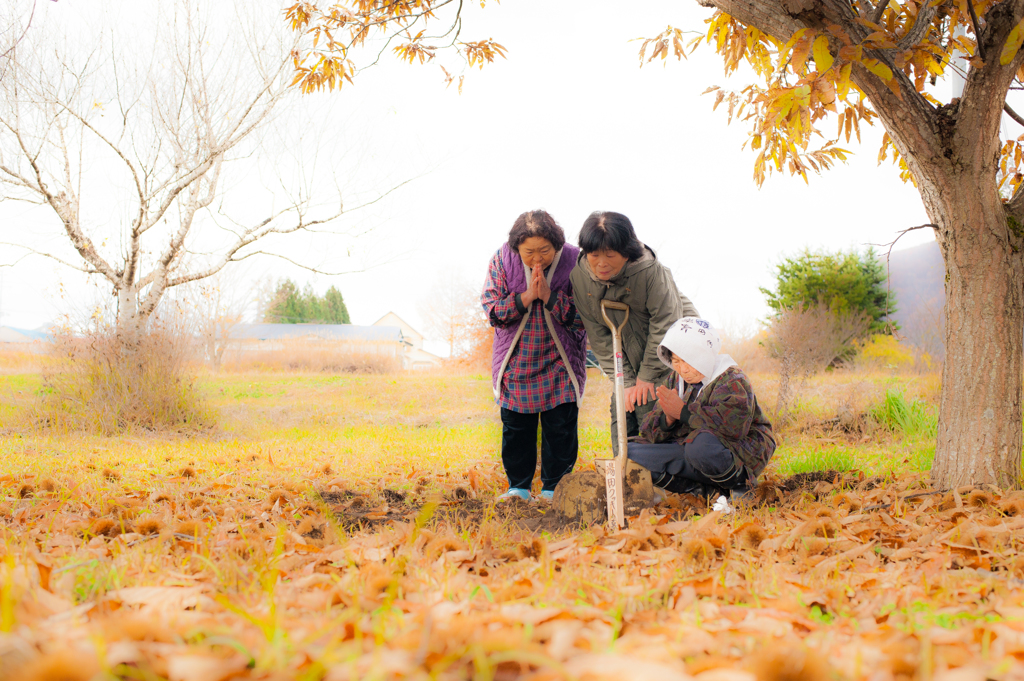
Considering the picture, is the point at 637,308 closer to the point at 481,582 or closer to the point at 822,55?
the point at 822,55

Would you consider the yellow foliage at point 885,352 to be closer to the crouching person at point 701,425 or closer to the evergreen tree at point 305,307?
the crouching person at point 701,425

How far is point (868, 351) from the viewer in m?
13.3

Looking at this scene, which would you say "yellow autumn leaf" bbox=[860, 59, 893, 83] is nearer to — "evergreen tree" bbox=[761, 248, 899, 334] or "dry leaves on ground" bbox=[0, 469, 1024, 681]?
"dry leaves on ground" bbox=[0, 469, 1024, 681]

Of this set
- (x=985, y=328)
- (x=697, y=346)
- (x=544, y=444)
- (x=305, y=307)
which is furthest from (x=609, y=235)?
(x=305, y=307)

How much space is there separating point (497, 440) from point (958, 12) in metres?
5.34

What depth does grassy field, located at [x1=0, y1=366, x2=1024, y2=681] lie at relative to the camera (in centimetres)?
106

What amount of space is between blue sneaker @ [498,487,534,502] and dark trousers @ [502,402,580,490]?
0.16 feet

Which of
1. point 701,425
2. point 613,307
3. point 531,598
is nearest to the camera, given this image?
point 531,598

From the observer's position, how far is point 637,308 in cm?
338

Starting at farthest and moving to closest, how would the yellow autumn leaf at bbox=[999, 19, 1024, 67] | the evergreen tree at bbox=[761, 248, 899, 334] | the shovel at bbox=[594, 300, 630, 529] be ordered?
the evergreen tree at bbox=[761, 248, 899, 334]
the shovel at bbox=[594, 300, 630, 529]
the yellow autumn leaf at bbox=[999, 19, 1024, 67]

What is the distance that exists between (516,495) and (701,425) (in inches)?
47.7

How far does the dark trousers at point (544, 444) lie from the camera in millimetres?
3699

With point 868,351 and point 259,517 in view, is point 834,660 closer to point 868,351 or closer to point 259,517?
point 259,517

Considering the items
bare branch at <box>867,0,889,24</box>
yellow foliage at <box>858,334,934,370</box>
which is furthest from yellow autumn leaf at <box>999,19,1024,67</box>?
yellow foliage at <box>858,334,934,370</box>
